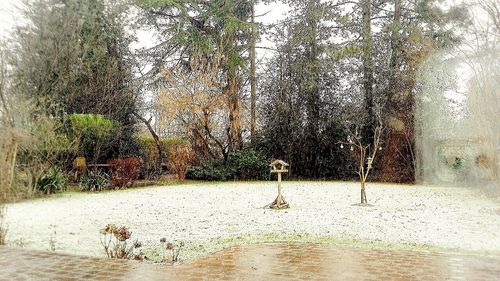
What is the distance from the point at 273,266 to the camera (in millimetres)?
5234

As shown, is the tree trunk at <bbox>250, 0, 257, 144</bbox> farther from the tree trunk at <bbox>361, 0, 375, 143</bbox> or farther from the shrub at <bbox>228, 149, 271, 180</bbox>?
the tree trunk at <bbox>361, 0, 375, 143</bbox>

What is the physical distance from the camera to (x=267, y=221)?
8.64m

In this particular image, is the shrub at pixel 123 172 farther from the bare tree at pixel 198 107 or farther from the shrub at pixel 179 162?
the bare tree at pixel 198 107

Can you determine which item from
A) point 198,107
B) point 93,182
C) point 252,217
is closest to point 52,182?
point 93,182

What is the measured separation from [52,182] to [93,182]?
1637 mm

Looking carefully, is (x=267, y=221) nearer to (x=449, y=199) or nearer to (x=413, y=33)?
(x=449, y=199)

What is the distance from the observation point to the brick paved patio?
479 centimetres

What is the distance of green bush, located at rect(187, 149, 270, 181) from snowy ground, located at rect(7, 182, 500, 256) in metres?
4.63

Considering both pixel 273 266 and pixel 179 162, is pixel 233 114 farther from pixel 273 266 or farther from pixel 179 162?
pixel 273 266

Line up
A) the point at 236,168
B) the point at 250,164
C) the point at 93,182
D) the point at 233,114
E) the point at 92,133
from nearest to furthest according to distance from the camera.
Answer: the point at 93,182 → the point at 92,133 → the point at 250,164 → the point at 236,168 → the point at 233,114

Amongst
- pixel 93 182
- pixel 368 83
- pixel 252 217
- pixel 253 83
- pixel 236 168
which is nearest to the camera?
pixel 252 217

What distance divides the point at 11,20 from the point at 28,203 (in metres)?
7.00

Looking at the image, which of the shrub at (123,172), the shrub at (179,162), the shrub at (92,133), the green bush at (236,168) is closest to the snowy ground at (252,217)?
the shrub at (123,172)

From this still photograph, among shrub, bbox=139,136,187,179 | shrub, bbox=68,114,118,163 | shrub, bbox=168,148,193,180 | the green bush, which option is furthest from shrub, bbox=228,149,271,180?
shrub, bbox=68,114,118,163
